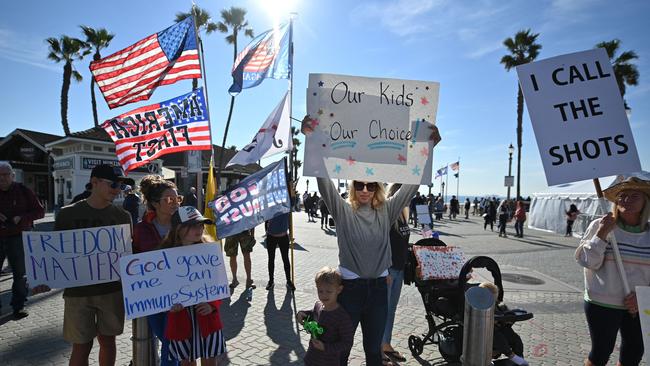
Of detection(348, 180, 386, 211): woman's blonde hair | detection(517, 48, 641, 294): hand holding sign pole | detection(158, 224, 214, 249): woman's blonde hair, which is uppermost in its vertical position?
detection(517, 48, 641, 294): hand holding sign pole

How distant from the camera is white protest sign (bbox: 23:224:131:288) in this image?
9.09 ft

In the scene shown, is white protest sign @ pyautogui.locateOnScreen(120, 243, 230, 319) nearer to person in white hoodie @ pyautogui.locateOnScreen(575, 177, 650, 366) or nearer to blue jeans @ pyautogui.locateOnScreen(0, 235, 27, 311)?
person in white hoodie @ pyautogui.locateOnScreen(575, 177, 650, 366)

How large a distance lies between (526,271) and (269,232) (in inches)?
262

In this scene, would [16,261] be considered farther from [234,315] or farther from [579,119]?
[579,119]

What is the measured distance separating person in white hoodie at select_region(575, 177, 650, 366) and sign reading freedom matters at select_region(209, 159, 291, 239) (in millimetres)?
3173

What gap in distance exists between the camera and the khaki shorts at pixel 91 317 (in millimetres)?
2844

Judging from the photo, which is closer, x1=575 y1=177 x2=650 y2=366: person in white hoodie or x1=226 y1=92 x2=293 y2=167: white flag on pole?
x1=575 y1=177 x2=650 y2=366: person in white hoodie

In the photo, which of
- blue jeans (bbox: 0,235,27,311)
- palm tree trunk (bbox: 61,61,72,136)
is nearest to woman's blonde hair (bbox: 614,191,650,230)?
blue jeans (bbox: 0,235,27,311)

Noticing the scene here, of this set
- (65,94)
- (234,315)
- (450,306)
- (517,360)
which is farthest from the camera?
(65,94)

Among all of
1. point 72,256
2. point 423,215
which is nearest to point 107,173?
point 72,256

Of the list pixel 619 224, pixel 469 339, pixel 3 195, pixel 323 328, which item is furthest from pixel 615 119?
pixel 3 195

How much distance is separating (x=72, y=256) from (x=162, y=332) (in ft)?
3.05

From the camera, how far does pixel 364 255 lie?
2.81 meters

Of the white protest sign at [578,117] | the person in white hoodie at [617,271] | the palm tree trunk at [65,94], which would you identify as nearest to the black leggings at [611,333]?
the person in white hoodie at [617,271]
